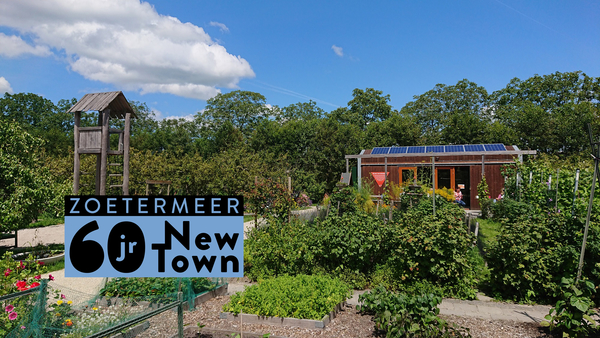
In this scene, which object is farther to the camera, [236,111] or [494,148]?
[236,111]

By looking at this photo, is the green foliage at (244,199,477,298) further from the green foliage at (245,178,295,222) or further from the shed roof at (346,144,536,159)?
the shed roof at (346,144,536,159)

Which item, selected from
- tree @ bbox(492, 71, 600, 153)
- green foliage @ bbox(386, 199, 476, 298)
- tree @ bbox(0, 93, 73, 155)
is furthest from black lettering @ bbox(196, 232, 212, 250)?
tree @ bbox(0, 93, 73, 155)

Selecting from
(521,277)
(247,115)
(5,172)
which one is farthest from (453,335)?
(247,115)

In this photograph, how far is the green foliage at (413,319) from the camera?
4.02 metres

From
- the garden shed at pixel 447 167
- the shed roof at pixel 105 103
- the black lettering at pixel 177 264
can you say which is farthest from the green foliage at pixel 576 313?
the garden shed at pixel 447 167

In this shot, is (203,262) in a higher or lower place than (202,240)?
lower

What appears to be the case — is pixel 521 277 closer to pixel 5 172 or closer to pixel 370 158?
pixel 5 172

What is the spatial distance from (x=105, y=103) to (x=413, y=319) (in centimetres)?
801

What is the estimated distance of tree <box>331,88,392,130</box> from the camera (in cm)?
3800

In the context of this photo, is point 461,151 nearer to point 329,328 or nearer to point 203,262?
point 329,328

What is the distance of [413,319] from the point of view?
4145mm

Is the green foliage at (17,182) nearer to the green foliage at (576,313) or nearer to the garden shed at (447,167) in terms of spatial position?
the green foliage at (576,313)

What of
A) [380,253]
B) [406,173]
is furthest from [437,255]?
[406,173]

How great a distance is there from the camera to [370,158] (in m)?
16.5
